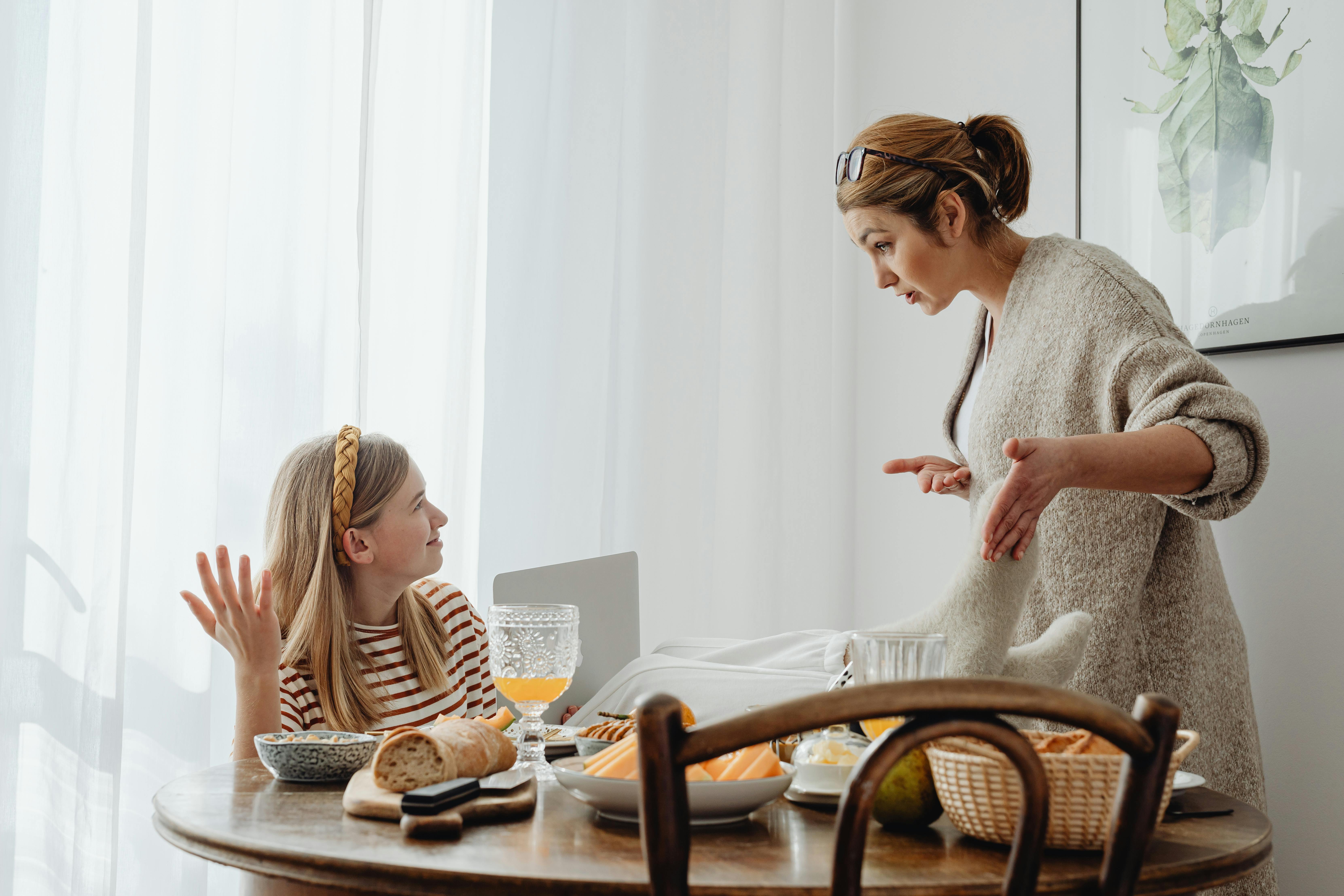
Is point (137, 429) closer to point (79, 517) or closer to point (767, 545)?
point (79, 517)

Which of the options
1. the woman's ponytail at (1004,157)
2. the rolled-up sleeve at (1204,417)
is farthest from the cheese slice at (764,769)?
the woman's ponytail at (1004,157)

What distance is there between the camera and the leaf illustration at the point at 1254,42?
5.61 ft

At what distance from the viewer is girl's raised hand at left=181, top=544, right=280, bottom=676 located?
1012mm

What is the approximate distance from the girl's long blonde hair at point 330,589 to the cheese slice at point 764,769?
0.64 metres

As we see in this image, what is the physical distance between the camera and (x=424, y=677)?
1354 millimetres

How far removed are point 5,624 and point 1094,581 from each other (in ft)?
4.50

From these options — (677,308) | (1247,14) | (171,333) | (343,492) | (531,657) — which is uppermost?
(1247,14)

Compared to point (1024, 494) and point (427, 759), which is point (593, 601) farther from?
point (427, 759)

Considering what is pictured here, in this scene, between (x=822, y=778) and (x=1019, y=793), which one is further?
(x=822, y=778)

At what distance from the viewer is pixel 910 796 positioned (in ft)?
2.26

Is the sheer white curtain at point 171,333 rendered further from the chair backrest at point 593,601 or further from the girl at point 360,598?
the chair backrest at point 593,601

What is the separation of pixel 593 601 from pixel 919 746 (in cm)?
118

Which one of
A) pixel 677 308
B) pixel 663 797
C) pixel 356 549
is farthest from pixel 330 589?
pixel 677 308

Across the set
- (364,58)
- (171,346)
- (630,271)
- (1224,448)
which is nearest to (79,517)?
(171,346)
